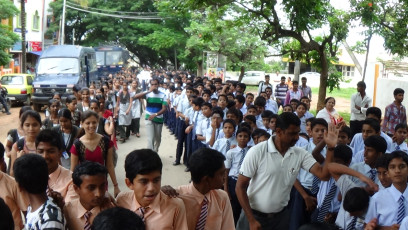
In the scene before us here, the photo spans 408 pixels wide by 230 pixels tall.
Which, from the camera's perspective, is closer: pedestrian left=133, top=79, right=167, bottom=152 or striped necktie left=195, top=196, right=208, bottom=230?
striped necktie left=195, top=196, right=208, bottom=230

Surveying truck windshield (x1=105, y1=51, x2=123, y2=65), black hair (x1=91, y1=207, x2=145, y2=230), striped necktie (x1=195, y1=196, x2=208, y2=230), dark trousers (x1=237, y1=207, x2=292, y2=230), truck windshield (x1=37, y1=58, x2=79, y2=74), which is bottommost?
dark trousers (x1=237, y1=207, x2=292, y2=230)

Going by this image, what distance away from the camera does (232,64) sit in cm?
1997

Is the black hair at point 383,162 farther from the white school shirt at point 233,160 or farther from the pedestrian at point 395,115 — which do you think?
the pedestrian at point 395,115

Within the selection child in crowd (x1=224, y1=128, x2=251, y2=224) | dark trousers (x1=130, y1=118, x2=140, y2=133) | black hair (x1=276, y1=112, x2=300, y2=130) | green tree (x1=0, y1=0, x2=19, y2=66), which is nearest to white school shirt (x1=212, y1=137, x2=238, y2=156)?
child in crowd (x1=224, y1=128, x2=251, y2=224)

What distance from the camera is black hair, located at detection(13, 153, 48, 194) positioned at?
2.87 metres

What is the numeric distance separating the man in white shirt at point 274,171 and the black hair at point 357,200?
234 mm

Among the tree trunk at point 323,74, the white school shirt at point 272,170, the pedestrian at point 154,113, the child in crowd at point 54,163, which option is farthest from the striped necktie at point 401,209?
the tree trunk at point 323,74

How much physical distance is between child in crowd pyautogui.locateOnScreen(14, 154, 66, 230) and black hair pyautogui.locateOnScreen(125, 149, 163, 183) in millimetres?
480

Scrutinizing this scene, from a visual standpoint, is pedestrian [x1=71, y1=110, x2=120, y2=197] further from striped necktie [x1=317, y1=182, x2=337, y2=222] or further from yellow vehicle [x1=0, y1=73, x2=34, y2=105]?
yellow vehicle [x1=0, y1=73, x2=34, y2=105]

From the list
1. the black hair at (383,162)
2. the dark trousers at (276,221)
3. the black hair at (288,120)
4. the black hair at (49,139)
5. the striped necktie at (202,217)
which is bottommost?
the dark trousers at (276,221)

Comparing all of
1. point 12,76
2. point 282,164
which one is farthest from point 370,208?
point 12,76

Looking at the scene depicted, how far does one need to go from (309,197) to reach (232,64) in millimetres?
15514

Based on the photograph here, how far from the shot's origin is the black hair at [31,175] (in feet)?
9.42

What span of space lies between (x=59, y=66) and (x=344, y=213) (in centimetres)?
1678
